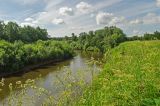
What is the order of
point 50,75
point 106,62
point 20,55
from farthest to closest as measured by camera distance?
point 20,55, point 50,75, point 106,62

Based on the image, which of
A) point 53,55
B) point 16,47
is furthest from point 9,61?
point 53,55

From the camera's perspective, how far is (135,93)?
6.36 m

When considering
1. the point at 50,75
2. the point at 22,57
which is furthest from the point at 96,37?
the point at 50,75

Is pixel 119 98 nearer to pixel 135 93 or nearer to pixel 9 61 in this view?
pixel 135 93

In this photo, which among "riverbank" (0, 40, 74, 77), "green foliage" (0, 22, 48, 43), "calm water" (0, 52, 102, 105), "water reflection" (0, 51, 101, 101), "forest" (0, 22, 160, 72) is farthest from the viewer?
"green foliage" (0, 22, 48, 43)

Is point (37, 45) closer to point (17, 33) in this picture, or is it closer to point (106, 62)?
point (17, 33)

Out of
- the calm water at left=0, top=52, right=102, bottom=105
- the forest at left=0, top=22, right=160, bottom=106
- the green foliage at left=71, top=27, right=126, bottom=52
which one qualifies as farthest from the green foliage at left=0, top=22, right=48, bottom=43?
the calm water at left=0, top=52, right=102, bottom=105

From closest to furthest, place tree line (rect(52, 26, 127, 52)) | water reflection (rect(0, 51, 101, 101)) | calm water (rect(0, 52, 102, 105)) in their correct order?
calm water (rect(0, 52, 102, 105)), water reflection (rect(0, 51, 101, 101)), tree line (rect(52, 26, 127, 52))

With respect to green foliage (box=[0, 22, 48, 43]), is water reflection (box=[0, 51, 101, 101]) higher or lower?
lower

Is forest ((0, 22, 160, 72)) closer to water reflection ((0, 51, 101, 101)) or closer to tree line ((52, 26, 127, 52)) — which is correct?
tree line ((52, 26, 127, 52))

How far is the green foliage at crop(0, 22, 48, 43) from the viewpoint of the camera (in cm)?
10412

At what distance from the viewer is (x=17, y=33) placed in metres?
109

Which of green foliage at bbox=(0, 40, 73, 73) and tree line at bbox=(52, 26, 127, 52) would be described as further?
tree line at bbox=(52, 26, 127, 52)

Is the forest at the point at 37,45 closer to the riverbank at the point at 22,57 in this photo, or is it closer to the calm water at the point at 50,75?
the riverbank at the point at 22,57
